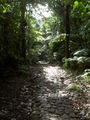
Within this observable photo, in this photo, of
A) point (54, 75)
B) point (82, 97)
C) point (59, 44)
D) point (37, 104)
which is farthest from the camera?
point (59, 44)

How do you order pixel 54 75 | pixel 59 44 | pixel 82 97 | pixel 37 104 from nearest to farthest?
pixel 37 104
pixel 82 97
pixel 54 75
pixel 59 44

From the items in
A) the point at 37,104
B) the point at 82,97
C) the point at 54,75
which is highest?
the point at 54,75

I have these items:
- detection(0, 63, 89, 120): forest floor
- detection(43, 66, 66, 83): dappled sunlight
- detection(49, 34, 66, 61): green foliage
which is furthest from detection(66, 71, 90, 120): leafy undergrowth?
detection(49, 34, 66, 61): green foliage

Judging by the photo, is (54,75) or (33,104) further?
(54,75)

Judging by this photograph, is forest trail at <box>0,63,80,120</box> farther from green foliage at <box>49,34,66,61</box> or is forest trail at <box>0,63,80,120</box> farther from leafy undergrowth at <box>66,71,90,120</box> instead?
green foliage at <box>49,34,66,61</box>

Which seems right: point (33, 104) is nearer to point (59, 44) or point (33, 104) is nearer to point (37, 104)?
point (37, 104)

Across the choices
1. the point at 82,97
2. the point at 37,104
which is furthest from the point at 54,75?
the point at 37,104

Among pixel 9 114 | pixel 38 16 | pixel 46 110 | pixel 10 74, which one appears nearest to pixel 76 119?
pixel 46 110

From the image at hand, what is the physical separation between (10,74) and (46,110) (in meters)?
3.47

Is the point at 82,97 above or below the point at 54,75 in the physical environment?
below

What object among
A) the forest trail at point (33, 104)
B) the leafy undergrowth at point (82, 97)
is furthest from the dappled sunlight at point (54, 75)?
the leafy undergrowth at point (82, 97)

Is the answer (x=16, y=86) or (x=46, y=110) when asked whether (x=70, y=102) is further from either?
(x=16, y=86)

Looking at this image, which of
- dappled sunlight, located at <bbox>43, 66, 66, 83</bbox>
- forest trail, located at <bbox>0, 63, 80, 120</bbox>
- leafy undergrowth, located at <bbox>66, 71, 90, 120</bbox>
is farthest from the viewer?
dappled sunlight, located at <bbox>43, 66, 66, 83</bbox>

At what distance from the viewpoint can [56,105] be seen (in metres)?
4.07
